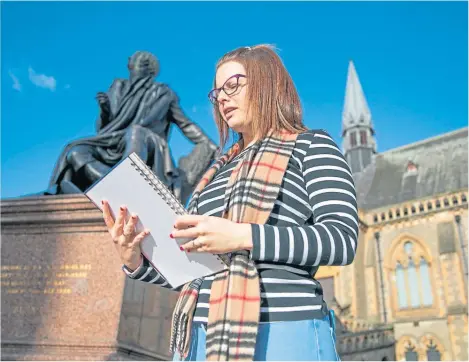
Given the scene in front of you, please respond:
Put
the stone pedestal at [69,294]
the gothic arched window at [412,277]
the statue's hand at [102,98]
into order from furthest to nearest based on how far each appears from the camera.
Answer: the gothic arched window at [412,277]
the statue's hand at [102,98]
the stone pedestal at [69,294]

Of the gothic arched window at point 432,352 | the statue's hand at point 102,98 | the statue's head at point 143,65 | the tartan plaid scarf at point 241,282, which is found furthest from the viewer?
the gothic arched window at point 432,352

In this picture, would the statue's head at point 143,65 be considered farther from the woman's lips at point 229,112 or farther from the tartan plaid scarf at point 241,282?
the tartan plaid scarf at point 241,282

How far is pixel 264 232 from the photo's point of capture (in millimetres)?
1144

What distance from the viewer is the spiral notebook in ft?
4.12

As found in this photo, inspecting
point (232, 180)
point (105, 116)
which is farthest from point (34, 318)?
point (232, 180)

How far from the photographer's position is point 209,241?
112cm

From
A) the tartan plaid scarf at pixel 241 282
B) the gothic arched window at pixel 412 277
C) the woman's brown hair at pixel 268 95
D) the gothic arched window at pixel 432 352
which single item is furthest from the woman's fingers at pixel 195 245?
the gothic arched window at pixel 412 277

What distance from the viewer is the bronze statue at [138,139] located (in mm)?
4738

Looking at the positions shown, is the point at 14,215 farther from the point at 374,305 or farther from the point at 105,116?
the point at 374,305

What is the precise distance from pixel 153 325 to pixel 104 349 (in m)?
0.52

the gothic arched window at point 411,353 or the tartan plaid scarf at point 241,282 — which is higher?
the gothic arched window at point 411,353

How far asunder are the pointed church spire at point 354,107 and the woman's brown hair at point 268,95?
38059mm

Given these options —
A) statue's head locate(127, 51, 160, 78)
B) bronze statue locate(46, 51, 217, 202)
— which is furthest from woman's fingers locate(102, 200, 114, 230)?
statue's head locate(127, 51, 160, 78)

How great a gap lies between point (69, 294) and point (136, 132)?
189 centimetres
